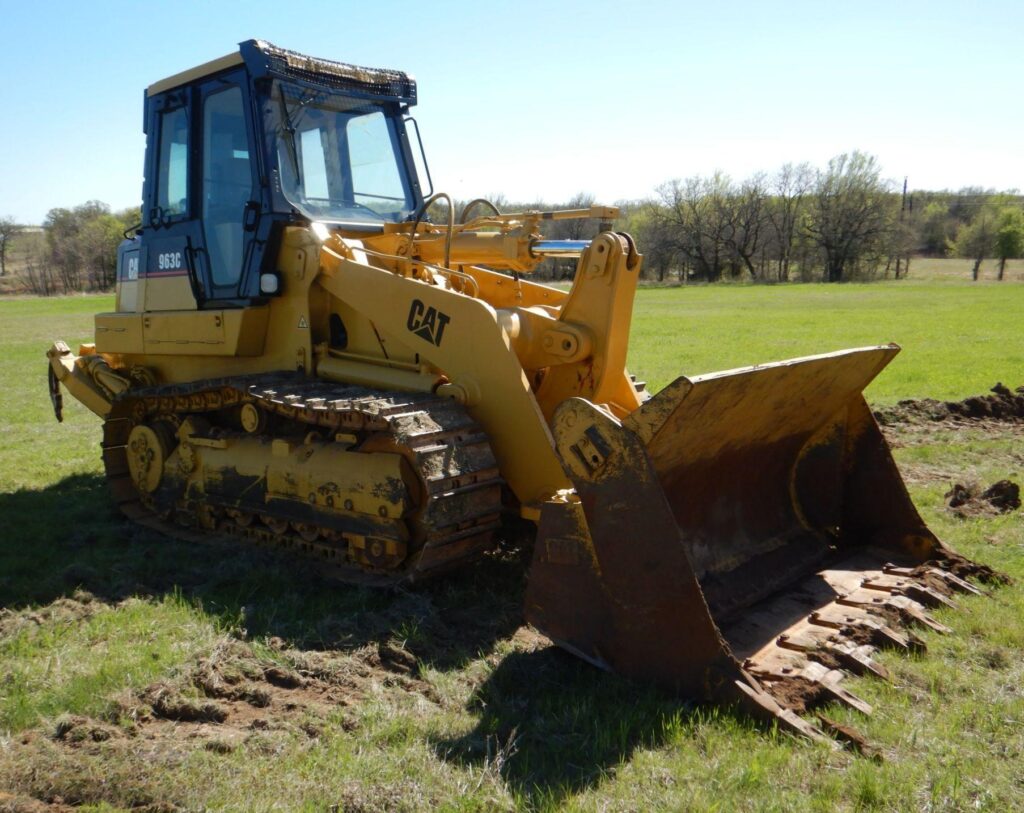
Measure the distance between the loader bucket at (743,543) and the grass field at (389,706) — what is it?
0.19 meters

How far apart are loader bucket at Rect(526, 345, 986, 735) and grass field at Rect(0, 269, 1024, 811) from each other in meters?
0.19

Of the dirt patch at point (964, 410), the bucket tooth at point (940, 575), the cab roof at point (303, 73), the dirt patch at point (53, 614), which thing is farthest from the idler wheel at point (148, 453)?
the dirt patch at point (964, 410)

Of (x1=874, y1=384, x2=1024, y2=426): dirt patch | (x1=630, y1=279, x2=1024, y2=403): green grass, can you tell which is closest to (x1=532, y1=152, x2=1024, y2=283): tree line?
(x1=630, y1=279, x2=1024, y2=403): green grass

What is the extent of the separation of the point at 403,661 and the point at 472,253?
2.95m

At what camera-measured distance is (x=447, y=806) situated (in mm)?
3150

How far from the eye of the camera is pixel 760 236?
6931 centimetres

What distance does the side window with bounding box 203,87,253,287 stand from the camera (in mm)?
6691

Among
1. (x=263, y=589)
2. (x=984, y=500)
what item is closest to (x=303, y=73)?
(x=263, y=589)

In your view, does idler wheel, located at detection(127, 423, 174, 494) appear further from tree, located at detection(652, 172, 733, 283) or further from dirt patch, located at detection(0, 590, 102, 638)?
tree, located at detection(652, 172, 733, 283)

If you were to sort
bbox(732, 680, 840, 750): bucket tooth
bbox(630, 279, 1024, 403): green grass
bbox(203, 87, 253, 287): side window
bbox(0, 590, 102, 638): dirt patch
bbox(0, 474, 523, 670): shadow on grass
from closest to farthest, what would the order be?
bbox(732, 680, 840, 750): bucket tooth < bbox(0, 474, 523, 670): shadow on grass < bbox(0, 590, 102, 638): dirt patch < bbox(203, 87, 253, 287): side window < bbox(630, 279, 1024, 403): green grass

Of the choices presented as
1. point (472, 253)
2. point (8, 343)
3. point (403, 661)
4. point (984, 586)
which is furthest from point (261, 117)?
point (8, 343)

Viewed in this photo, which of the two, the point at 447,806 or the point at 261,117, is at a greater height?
the point at 261,117

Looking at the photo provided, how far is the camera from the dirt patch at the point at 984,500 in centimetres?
675

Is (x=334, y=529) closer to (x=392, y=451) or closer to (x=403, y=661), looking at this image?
(x=392, y=451)
